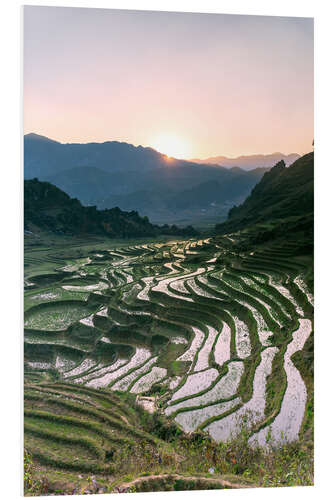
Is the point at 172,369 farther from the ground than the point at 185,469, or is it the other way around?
the point at 172,369

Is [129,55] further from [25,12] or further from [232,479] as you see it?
[232,479]

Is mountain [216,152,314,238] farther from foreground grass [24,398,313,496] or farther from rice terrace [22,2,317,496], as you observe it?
foreground grass [24,398,313,496]

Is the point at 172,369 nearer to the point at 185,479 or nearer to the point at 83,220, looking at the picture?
the point at 185,479

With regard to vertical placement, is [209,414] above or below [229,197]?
below

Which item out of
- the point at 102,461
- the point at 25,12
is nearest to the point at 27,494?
the point at 102,461

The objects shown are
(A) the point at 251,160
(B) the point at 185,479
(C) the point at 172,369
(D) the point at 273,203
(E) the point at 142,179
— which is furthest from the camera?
(D) the point at 273,203

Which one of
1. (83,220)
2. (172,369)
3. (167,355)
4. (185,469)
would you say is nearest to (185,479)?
(185,469)
